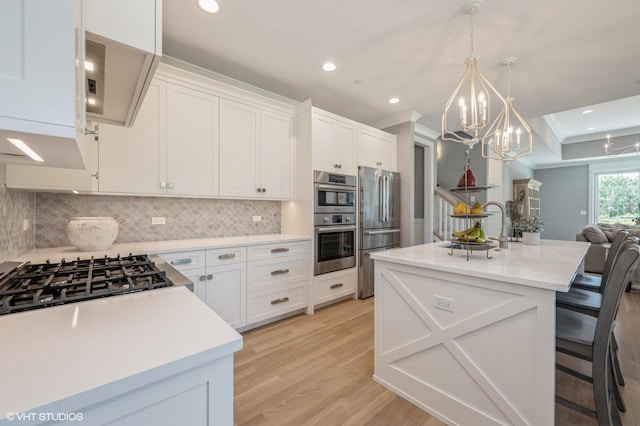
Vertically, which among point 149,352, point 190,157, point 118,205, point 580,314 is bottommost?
point 580,314

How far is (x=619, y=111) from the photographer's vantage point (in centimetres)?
503

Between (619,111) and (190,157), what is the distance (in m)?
7.37

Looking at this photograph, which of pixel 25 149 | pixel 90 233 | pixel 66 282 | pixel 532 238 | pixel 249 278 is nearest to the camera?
pixel 25 149

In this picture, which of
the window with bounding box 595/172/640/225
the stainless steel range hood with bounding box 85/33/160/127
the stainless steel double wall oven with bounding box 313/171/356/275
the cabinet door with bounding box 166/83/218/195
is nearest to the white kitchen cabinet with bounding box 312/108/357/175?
the stainless steel double wall oven with bounding box 313/171/356/275

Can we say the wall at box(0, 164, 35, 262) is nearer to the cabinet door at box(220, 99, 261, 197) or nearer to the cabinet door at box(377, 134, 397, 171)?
the cabinet door at box(220, 99, 261, 197)

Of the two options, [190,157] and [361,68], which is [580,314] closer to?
[361,68]

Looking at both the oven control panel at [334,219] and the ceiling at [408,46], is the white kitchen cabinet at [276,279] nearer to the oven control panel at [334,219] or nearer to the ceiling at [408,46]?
the oven control panel at [334,219]

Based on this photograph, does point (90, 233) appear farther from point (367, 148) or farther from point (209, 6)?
point (367, 148)

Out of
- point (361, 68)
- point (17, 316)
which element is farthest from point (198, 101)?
point (17, 316)

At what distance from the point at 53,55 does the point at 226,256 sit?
77.0 inches

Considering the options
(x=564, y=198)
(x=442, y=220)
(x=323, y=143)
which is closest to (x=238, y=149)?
(x=323, y=143)

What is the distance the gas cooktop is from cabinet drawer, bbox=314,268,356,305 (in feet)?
6.62

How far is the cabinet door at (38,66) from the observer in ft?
2.02

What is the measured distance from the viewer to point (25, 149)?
86 cm
